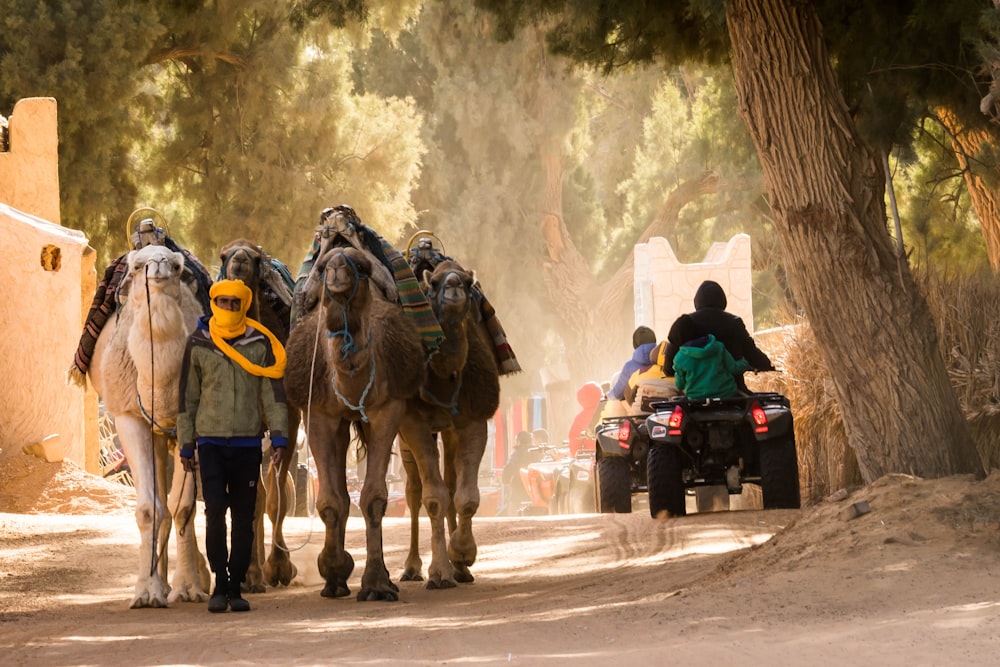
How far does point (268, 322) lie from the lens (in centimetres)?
1200

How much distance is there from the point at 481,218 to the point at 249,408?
38324 millimetres

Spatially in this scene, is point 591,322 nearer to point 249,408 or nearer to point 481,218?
point 481,218

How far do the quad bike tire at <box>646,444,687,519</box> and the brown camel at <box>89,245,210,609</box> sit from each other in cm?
576

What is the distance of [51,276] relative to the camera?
19344mm

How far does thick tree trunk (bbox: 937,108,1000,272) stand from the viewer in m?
16.6

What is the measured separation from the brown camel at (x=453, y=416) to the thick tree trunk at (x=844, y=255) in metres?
2.73

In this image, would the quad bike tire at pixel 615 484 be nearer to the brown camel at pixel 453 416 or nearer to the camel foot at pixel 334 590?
the brown camel at pixel 453 416

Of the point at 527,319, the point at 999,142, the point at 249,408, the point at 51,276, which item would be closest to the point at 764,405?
the point at 999,142

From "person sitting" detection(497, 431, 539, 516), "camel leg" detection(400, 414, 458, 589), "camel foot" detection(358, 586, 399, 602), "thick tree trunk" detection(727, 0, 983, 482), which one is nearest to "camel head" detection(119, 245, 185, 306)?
"camel leg" detection(400, 414, 458, 589)

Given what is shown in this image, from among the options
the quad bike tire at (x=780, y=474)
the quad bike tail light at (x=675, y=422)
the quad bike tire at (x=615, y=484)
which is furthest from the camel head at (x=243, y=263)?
the quad bike tire at (x=615, y=484)

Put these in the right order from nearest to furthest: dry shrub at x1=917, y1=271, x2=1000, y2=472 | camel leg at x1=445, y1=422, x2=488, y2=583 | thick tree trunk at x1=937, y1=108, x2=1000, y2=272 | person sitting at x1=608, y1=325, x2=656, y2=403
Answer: camel leg at x1=445, y1=422, x2=488, y2=583 → dry shrub at x1=917, y1=271, x2=1000, y2=472 → thick tree trunk at x1=937, y1=108, x2=1000, y2=272 → person sitting at x1=608, y1=325, x2=656, y2=403

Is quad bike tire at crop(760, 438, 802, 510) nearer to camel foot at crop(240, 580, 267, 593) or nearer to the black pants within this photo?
camel foot at crop(240, 580, 267, 593)

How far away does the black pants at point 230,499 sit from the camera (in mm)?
10164

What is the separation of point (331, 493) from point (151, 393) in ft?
4.56
